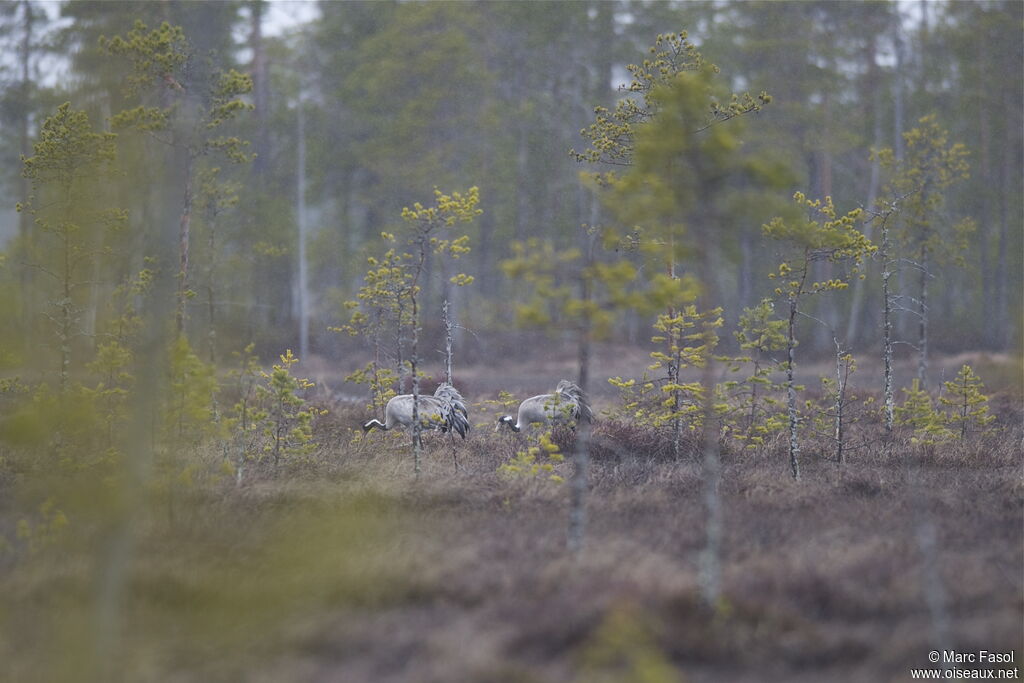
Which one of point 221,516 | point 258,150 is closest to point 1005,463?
Result: point 221,516

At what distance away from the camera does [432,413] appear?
13.5 metres

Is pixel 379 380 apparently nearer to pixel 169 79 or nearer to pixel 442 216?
pixel 442 216

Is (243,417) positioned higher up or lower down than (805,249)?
lower down

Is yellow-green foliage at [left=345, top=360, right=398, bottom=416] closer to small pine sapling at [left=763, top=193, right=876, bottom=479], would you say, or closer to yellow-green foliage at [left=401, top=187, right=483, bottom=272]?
yellow-green foliage at [left=401, top=187, right=483, bottom=272]

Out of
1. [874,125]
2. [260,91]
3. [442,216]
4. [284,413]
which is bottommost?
[284,413]

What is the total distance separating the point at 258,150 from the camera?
33125 millimetres

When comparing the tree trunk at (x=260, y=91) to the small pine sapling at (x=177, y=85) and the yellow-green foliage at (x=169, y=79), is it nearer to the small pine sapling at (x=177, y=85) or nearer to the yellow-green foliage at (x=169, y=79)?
the small pine sapling at (x=177, y=85)

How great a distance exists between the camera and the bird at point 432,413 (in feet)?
43.9

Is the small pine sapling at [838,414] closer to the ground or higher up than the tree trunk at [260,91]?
closer to the ground

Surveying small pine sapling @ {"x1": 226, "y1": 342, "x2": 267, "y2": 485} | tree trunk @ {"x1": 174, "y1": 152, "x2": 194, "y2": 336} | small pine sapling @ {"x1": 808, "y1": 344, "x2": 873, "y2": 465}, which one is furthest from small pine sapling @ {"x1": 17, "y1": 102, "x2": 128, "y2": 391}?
small pine sapling @ {"x1": 808, "y1": 344, "x2": 873, "y2": 465}

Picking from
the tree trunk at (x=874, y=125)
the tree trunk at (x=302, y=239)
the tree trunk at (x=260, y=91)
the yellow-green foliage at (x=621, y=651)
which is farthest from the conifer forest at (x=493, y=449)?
the tree trunk at (x=874, y=125)

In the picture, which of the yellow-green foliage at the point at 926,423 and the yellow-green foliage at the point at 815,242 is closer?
the yellow-green foliage at the point at 815,242

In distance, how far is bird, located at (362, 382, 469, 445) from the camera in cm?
1338

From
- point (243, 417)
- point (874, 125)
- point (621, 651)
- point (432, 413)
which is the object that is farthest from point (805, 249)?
point (874, 125)
